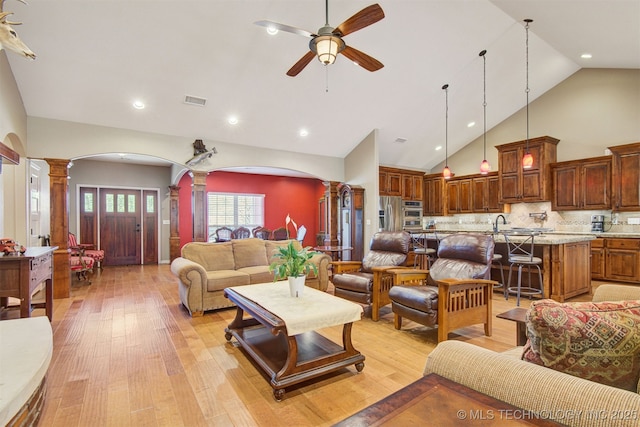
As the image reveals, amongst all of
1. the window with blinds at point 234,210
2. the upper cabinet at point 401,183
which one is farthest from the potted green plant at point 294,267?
the window with blinds at point 234,210

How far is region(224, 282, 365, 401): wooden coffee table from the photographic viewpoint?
2174mm

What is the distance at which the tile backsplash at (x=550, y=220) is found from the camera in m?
5.90

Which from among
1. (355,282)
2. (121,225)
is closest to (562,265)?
(355,282)

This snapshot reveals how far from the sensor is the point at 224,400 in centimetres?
210

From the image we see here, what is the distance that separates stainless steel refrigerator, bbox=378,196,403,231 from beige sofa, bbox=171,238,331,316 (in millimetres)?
2980

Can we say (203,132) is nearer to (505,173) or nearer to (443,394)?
(443,394)

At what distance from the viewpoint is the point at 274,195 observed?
31.7 ft

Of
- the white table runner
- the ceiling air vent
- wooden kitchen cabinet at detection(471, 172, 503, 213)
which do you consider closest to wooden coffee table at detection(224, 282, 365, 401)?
the white table runner

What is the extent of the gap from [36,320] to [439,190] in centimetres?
871

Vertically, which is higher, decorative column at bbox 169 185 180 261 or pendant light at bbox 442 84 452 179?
pendant light at bbox 442 84 452 179

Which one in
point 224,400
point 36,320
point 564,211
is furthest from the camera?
point 564,211

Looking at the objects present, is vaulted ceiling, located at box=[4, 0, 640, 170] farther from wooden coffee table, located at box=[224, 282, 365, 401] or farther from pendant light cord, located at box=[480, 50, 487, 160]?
wooden coffee table, located at box=[224, 282, 365, 401]

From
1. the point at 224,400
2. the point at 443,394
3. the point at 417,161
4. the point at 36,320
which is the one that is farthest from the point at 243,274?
the point at 417,161

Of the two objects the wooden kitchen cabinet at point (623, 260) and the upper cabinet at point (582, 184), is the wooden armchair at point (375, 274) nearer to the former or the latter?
the wooden kitchen cabinet at point (623, 260)
